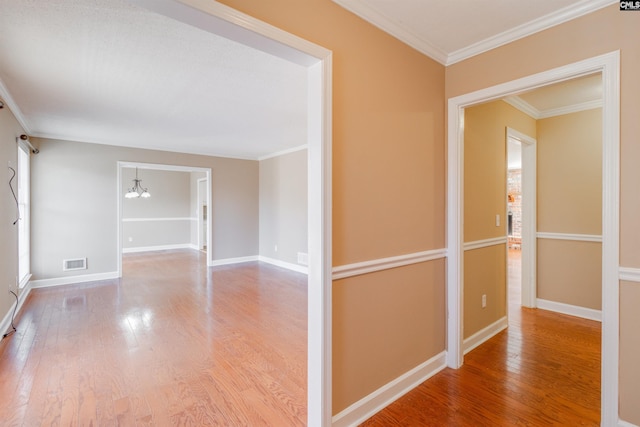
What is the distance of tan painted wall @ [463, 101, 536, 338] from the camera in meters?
2.66

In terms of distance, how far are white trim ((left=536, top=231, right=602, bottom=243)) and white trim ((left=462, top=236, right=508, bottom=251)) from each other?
3.11 ft

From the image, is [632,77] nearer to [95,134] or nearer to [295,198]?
[295,198]

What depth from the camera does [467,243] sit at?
261 centimetres

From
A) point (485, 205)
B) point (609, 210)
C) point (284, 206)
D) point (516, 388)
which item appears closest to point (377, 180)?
point (609, 210)

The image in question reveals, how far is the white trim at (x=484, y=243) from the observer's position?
2.62 m

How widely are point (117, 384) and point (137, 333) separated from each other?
3.23ft

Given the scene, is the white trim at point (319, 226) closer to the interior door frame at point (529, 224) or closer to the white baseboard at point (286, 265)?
the interior door frame at point (529, 224)

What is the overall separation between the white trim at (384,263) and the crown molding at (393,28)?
147cm

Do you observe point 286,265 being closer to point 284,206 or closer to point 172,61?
point 284,206

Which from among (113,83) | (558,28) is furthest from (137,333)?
(558,28)

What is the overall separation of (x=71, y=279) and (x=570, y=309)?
7.27m

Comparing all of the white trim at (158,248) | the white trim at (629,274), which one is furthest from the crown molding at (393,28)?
the white trim at (158,248)

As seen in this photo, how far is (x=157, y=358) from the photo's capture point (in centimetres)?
254

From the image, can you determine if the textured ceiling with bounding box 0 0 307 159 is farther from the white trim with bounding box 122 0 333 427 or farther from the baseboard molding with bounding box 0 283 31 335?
the baseboard molding with bounding box 0 283 31 335
